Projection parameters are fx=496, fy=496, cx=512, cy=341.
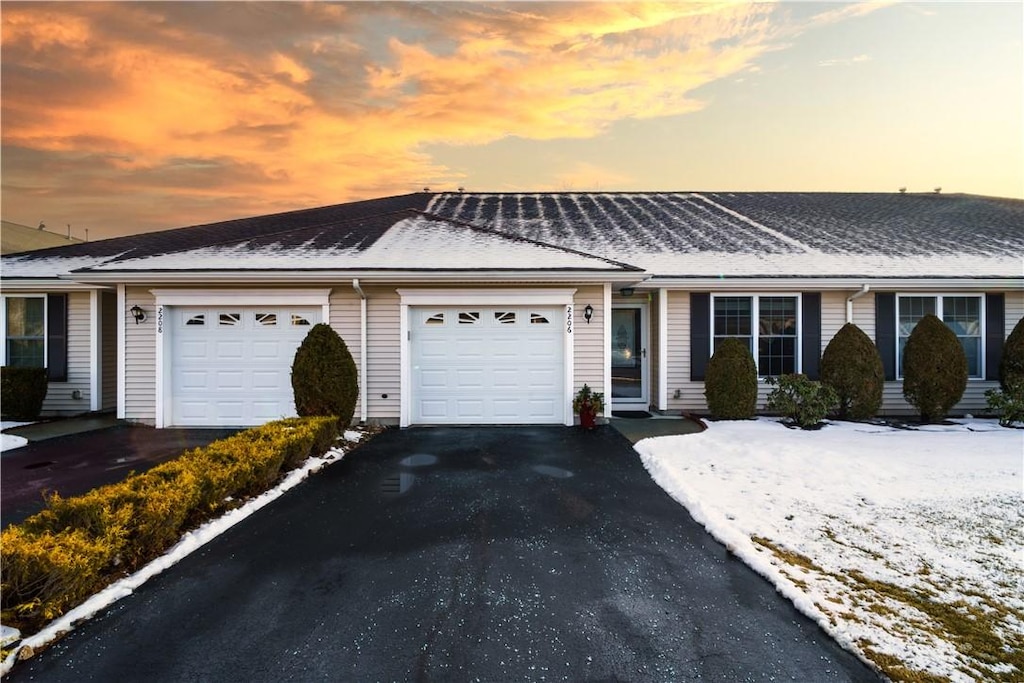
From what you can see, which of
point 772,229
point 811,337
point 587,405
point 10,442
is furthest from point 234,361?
point 772,229

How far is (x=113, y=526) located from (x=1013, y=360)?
45.1ft

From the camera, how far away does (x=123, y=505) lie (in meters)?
3.85

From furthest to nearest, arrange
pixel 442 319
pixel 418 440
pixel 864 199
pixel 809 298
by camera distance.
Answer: pixel 864 199, pixel 809 298, pixel 442 319, pixel 418 440

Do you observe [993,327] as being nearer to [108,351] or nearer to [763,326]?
[763,326]

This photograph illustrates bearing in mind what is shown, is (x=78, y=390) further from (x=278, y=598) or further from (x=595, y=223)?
(x=595, y=223)

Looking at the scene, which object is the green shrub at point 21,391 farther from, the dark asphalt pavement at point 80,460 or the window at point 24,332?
the dark asphalt pavement at point 80,460

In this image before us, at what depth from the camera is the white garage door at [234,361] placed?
29.9 ft

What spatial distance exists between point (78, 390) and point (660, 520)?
11746 millimetres

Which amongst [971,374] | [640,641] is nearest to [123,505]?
[640,641]

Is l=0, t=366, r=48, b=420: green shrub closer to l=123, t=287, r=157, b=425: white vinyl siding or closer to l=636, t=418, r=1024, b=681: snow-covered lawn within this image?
l=123, t=287, r=157, b=425: white vinyl siding

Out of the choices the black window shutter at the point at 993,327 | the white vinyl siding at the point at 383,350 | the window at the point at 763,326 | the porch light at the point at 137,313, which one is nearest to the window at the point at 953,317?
the black window shutter at the point at 993,327

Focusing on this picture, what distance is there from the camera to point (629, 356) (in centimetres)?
1107

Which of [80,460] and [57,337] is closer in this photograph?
[80,460]

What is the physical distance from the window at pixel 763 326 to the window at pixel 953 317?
86.6 inches
